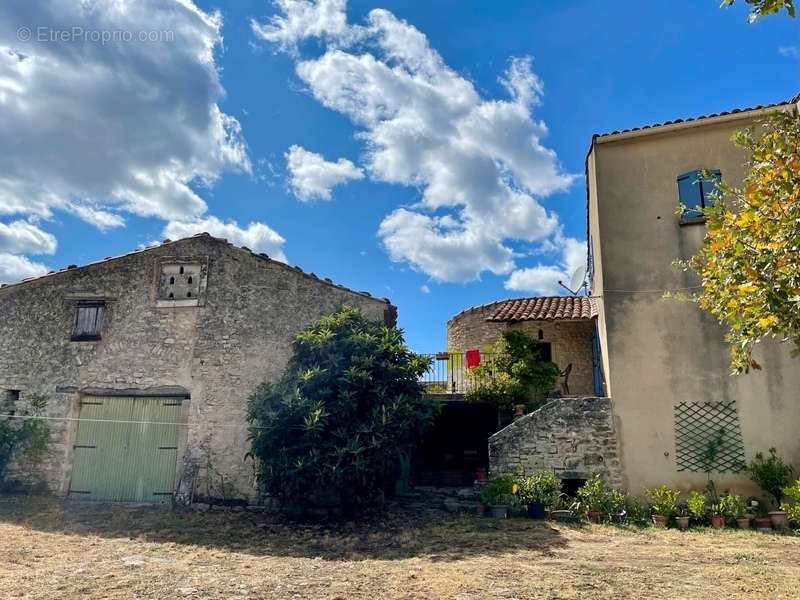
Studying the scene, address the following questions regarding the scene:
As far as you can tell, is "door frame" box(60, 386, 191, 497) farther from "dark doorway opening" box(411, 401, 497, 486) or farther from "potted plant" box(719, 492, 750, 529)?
"potted plant" box(719, 492, 750, 529)

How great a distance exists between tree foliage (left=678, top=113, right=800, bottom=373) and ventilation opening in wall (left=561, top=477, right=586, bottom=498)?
176 inches

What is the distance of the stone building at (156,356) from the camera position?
11.7m

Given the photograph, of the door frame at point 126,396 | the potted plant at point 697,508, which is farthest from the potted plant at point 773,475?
the door frame at point 126,396

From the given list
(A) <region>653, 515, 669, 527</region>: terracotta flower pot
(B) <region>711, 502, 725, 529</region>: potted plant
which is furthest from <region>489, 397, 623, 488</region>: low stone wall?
(B) <region>711, 502, 725, 529</region>: potted plant

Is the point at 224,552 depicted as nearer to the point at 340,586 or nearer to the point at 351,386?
the point at 340,586

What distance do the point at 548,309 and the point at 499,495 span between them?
599 cm

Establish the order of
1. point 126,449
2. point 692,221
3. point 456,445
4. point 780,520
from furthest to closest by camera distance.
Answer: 1. point 456,445
2. point 126,449
3. point 692,221
4. point 780,520

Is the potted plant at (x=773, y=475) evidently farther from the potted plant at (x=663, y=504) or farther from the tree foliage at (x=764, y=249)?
the tree foliage at (x=764, y=249)

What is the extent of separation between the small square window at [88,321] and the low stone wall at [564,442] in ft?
28.2

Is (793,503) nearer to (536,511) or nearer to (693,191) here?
(536,511)

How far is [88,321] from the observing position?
41.0 feet

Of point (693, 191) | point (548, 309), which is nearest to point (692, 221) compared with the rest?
point (693, 191)

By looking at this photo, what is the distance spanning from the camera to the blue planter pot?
10203mm

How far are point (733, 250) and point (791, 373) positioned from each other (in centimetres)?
525
